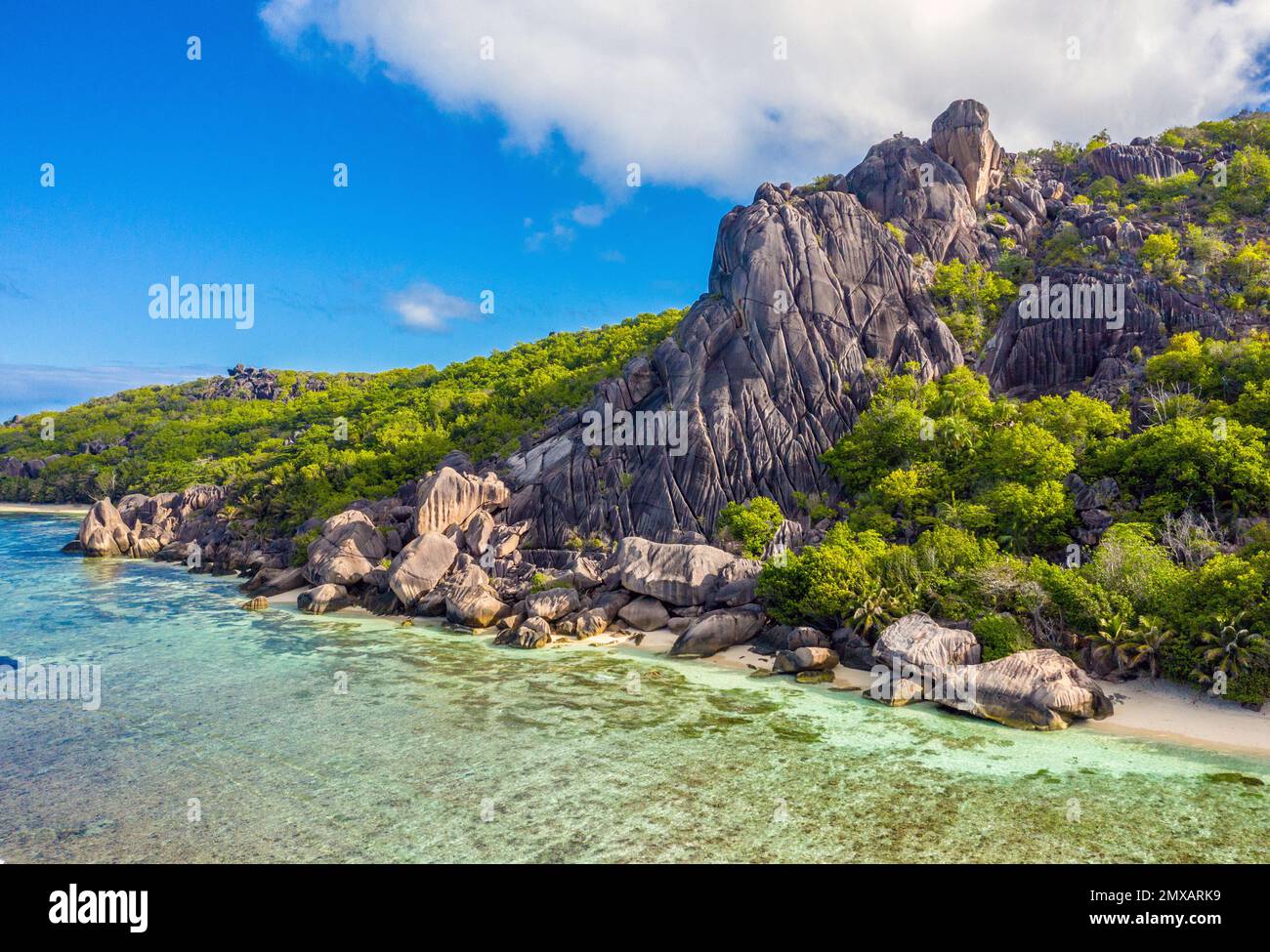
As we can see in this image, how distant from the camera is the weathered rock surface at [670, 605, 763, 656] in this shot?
26.8 m

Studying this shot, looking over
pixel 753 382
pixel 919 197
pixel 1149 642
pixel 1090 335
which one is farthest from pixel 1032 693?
pixel 919 197

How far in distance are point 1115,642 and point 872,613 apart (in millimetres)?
7278

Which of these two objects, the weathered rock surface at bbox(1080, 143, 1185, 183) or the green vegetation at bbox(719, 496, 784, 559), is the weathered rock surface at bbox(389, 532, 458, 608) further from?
the weathered rock surface at bbox(1080, 143, 1185, 183)

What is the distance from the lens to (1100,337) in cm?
4409

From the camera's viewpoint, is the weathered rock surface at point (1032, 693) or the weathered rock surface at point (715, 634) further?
the weathered rock surface at point (715, 634)

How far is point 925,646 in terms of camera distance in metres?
22.1

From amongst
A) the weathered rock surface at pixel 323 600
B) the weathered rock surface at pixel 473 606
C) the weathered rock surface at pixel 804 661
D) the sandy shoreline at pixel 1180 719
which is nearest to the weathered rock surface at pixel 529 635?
the weathered rock surface at pixel 473 606

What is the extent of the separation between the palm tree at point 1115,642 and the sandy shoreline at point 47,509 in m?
108

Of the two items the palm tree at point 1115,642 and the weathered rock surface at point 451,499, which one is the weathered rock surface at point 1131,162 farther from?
the weathered rock surface at point 451,499

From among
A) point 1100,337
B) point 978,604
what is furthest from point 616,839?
point 1100,337

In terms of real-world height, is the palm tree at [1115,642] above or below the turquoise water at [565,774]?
above

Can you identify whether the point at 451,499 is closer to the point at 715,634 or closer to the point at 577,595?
the point at 577,595

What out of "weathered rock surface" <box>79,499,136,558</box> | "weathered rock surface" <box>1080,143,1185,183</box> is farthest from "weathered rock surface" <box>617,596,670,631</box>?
"weathered rock surface" <box>1080,143,1185,183</box>

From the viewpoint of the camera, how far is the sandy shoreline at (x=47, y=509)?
89562 mm
